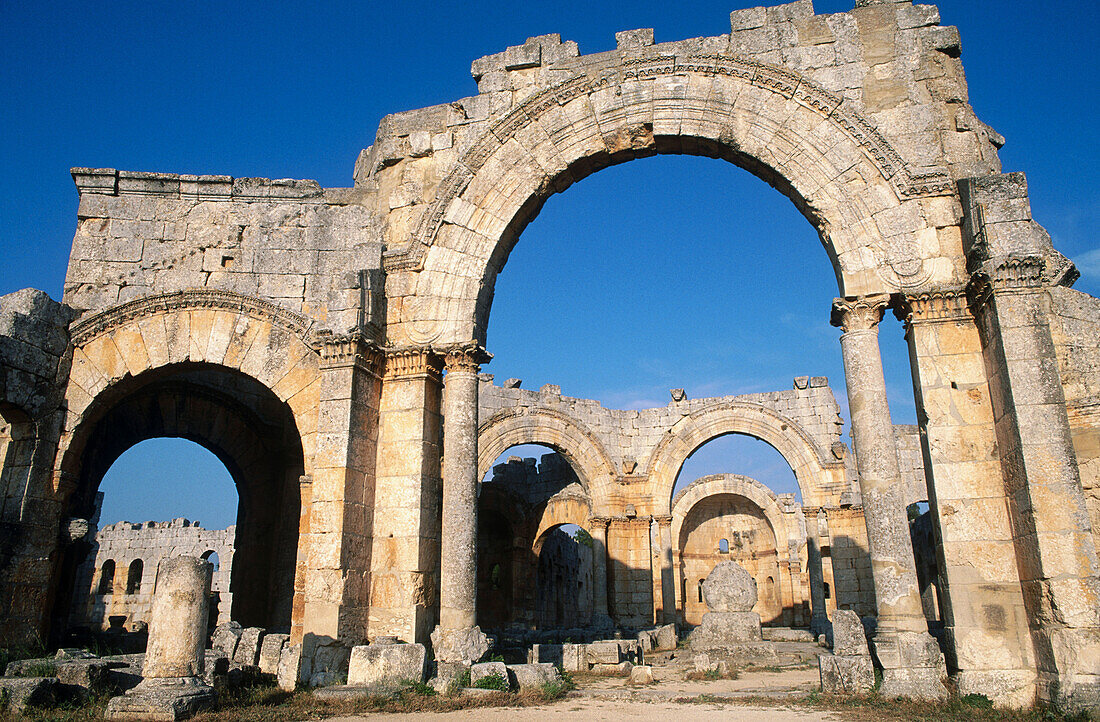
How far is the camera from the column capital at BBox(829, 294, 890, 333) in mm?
8609

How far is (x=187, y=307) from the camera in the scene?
984 centimetres

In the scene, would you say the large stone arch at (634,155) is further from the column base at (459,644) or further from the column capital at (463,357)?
the column base at (459,644)

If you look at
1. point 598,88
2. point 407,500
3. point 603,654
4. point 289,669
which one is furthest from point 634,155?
point 289,669

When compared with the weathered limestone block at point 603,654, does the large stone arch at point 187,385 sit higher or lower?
higher

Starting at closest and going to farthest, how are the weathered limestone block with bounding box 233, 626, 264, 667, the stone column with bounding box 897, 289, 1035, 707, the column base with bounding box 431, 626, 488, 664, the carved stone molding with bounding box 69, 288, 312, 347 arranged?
the stone column with bounding box 897, 289, 1035, 707, the column base with bounding box 431, 626, 488, 664, the weathered limestone block with bounding box 233, 626, 264, 667, the carved stone molding with bounding box 69, 288, 312, 347

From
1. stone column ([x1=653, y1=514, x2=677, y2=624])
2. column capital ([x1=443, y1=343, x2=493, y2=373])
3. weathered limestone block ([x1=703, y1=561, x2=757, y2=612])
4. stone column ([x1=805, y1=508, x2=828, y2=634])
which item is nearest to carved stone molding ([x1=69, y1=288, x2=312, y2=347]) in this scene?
column capital ([x1=443, y1=343, x2=493, y2=373])

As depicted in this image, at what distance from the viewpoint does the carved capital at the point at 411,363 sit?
31.2 ft

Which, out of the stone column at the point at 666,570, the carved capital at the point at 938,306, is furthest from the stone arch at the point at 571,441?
the carved capital at the point at 938,306

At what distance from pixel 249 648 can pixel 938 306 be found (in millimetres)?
8888

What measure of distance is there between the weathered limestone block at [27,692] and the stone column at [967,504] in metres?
8.11

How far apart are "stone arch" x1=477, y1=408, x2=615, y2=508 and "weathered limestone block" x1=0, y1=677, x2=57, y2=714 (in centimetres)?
1362

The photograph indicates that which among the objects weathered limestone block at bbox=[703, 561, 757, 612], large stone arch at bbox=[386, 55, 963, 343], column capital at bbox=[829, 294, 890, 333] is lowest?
weathered limestone block at bbox=[703, 561, 757, 612]

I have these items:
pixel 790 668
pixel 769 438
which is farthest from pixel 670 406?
pixel 790 668

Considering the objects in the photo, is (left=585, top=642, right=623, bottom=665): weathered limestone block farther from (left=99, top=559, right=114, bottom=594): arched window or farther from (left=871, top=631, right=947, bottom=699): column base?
(left=99, top=559, right=114, bottom=594): arched window
